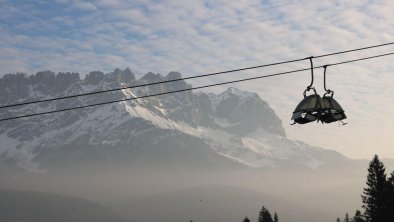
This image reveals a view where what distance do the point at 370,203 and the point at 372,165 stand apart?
17.1 feet

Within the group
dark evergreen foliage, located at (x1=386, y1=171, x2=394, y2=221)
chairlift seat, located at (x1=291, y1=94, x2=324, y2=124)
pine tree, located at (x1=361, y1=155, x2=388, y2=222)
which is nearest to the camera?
chairlift seat, located at (x1=291, y1=94, x2=324, y2=124)

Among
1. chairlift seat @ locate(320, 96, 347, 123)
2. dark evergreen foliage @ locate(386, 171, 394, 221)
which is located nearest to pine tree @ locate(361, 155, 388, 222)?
dark evergreen foliage @ locate(386, 171, 394, 221)

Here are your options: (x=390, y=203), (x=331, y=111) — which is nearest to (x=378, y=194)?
(x=390, y=203)

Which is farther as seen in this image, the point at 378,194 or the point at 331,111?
the point at 378,194

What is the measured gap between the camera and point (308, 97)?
54.1ft

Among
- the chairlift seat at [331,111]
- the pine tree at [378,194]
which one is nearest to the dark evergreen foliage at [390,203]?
the pine tree at [378,194]

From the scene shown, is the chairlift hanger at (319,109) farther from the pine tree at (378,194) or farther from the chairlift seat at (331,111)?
the pine tree at (378,194)

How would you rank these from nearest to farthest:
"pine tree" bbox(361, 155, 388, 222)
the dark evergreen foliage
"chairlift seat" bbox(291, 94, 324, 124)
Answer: "chairlift seat" bbox(291, 94, 324, 124)
the dark evergreen foliage
"pine tree" bbox(361, 155, 388, 222)

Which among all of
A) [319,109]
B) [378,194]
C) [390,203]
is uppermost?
[378,194]

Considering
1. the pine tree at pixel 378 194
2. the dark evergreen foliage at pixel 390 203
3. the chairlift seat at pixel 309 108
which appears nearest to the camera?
the chairlift seat at pixel 309 108

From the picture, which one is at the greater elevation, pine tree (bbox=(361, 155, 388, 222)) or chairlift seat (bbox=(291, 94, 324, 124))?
pine tree (bbox=(361, 155, 388, 222))

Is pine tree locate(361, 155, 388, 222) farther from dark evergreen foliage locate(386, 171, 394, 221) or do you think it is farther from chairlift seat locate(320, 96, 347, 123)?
chairlift seat locate(320, 96, 347, 123)

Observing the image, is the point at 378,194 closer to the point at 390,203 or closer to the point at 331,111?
the point at 390,203

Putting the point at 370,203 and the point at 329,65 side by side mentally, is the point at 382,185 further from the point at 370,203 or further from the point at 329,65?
the point at 329,65
